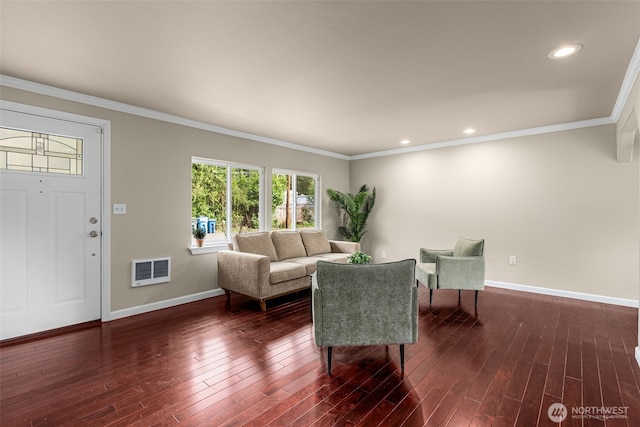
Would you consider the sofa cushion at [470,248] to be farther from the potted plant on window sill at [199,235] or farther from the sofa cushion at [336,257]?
the potted plant on window sill at [199,235]

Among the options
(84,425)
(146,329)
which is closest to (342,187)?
(146,329)

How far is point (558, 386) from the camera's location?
212 centimetres

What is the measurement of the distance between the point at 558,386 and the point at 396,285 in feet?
4.20

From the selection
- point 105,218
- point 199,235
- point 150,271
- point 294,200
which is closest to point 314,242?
point 294,200

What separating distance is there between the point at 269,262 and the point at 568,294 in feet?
13.2

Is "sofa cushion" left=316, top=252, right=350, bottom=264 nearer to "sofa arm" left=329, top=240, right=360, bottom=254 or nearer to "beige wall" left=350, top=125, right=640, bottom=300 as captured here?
"sofa arm" left=329, top=240, right=360, bottom=254

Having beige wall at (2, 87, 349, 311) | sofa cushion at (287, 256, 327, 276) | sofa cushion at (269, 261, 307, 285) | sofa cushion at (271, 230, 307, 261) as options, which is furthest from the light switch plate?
sofa cushion at (287, 256, 327, 276)

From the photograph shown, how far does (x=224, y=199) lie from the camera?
15.1 feet

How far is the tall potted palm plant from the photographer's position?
607 cm

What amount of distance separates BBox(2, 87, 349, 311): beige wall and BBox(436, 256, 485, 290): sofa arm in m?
3.03

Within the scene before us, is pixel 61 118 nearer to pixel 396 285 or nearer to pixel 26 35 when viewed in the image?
pixel 26 35

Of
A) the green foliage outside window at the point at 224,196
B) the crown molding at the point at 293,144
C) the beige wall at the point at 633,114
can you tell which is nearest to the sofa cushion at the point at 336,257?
the green foliage outside window at the point at 224,196

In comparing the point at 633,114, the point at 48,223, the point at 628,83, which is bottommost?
the point at 48,223

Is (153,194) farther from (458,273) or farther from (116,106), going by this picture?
(458,273)
